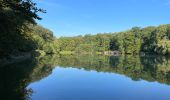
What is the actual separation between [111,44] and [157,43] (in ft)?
146

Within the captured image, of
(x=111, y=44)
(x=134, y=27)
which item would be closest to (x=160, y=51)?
(x=134, y=27)

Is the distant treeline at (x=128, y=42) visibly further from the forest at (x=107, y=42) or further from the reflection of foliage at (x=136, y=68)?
the reflection of foliage at (x=136, y=68)

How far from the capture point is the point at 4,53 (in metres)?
25.1

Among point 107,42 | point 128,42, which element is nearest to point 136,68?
point 128,42

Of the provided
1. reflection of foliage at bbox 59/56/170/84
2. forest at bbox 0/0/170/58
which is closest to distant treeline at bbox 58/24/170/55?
forest at bbox 0/0/170/58

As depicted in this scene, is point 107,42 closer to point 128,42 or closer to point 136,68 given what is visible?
point 128,42

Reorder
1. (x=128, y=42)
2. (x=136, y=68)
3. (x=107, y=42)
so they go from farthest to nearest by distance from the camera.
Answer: (x=107, y=42) → (x=128, y=42) → (x=136, y=68)

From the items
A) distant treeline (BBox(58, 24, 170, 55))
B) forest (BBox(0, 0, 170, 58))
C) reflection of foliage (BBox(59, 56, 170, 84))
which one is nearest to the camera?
reflection of foliage (BBox(59, 56, 170, 84))

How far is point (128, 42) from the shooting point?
129250 mm

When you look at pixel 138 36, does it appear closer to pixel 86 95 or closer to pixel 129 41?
pixel 129 41

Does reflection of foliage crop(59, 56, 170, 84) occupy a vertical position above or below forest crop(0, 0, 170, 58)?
below

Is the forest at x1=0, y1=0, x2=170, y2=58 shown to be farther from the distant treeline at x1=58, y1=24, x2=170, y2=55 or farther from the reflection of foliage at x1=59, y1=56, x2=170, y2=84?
the reflection of foliage at x1=59, y1=56, x2=170, y2=84

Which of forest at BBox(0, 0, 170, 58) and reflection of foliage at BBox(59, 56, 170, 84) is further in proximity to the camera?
forest at BBox(0, 0, 170, 58)

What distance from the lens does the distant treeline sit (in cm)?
10849
